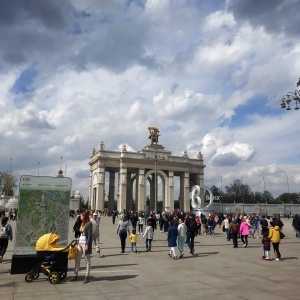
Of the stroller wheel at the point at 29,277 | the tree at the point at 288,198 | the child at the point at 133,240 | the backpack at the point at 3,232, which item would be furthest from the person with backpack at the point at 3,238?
the tree at the point at 288,198

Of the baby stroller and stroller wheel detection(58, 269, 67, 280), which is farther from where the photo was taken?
stroller wheel detection(58, 269, 67, 280)

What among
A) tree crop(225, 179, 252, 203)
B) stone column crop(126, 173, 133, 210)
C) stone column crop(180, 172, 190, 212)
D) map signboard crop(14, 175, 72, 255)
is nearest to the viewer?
map signboard crop(14, 175, 72, 255)

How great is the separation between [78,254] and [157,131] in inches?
2684

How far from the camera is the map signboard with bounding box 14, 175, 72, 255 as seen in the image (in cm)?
1066

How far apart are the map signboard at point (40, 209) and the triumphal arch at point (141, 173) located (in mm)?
53878

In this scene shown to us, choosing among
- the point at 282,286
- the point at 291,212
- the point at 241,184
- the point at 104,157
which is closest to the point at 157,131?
the point at 104,157

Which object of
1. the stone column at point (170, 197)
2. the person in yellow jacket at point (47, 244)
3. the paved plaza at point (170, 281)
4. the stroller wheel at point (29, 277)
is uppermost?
the stone column at point (170, 197)

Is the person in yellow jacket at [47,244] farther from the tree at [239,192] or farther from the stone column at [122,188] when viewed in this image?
the tree at [239,192]

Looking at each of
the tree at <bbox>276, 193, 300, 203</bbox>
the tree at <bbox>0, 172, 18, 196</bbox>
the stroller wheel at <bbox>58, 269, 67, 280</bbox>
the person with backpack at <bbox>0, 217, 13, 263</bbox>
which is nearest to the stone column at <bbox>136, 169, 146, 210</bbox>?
the tree at <bbox>0, 172, 18, 196</bbox>

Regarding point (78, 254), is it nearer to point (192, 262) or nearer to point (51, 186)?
point (51, 186)

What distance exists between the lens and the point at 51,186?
11.2m

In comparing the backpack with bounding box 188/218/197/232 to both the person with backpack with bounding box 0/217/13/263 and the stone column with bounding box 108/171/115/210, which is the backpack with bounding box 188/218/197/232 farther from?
the stone column with bounding box 108/171/115/210

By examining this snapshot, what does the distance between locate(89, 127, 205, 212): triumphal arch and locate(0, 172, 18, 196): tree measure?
67.6ft

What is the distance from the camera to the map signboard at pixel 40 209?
10.7 m
